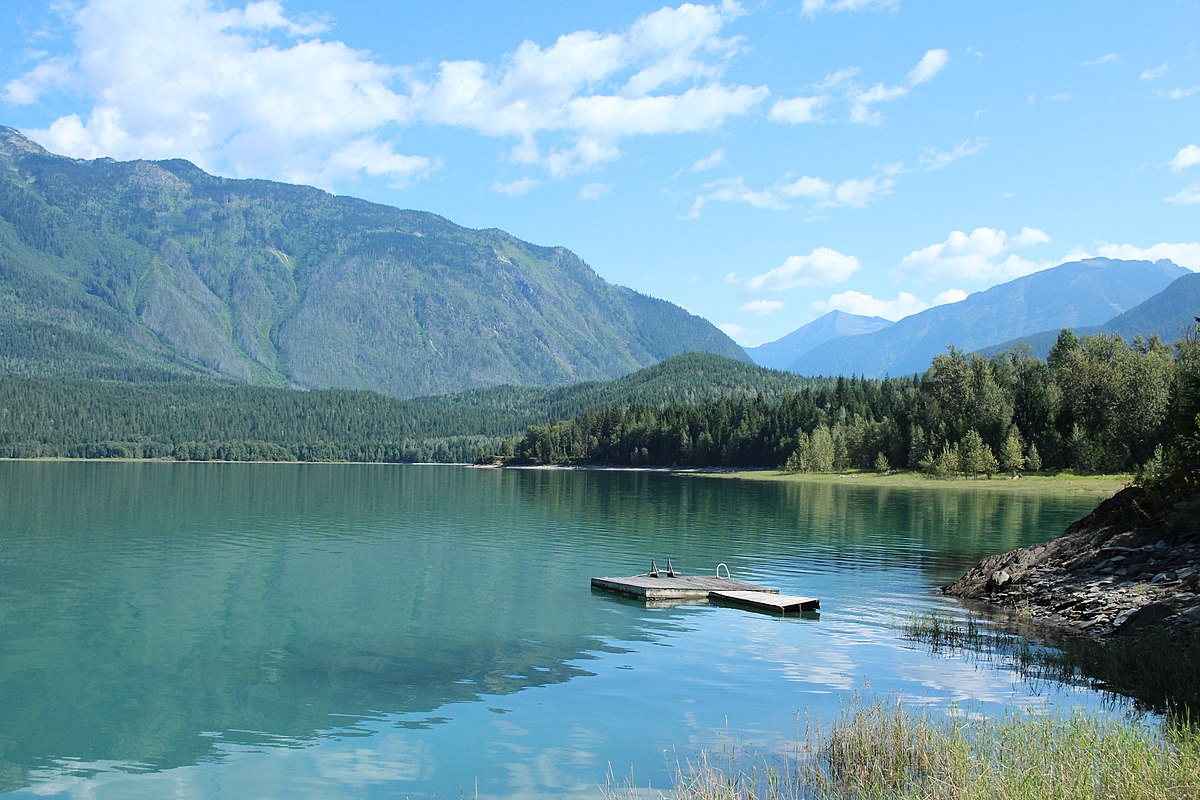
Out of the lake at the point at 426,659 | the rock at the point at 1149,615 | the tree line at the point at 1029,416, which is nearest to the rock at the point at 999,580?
the lake at the point at 426,659

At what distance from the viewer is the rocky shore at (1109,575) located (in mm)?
36344

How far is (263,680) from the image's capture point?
30.5m

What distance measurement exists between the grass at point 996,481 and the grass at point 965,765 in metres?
107

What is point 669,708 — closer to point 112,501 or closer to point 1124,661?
point 1124,661

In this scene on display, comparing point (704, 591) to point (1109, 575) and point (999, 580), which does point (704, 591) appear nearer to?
point (999, 580)

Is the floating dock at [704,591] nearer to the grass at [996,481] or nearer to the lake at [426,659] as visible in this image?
the lake at [426,659]

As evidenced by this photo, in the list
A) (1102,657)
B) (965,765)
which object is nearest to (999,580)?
(1102,657)

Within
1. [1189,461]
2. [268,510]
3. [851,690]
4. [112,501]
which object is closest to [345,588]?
[851,690]

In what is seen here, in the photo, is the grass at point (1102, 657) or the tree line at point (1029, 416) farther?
the tree line at point (1029, 416)

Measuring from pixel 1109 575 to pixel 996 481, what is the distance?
11350 centimetres

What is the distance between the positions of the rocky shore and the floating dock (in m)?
9.69

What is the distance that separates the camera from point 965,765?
1798 cm

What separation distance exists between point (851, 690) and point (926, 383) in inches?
6263

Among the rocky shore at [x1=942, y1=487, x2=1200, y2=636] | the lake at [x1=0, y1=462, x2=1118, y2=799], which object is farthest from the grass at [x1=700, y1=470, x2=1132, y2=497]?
the rocky shore at [x1=942, y1=487, x2=1200, y2=636]
